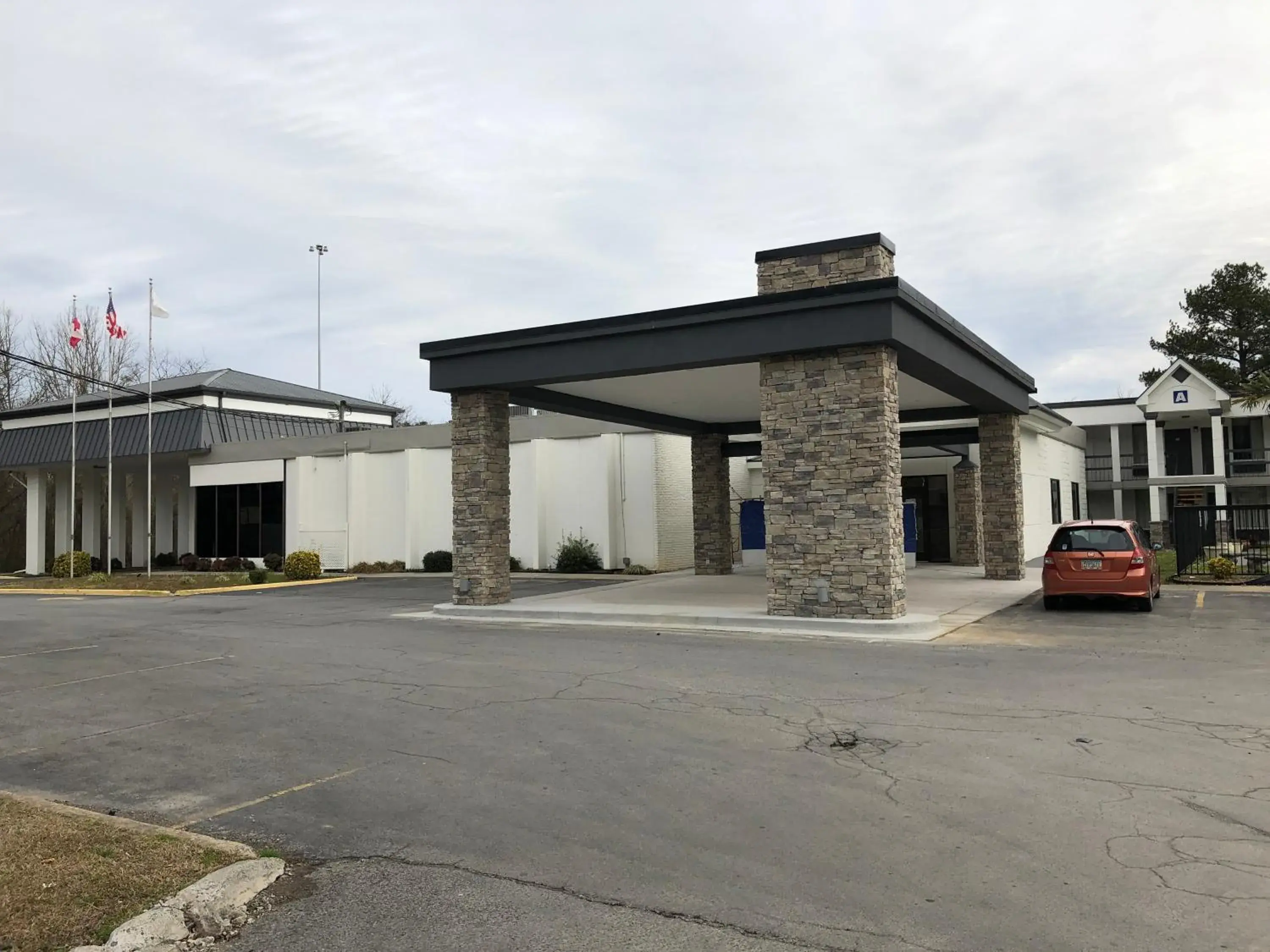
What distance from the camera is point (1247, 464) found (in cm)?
3669

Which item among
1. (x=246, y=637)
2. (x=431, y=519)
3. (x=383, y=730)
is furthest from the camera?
(x=431, y=519)

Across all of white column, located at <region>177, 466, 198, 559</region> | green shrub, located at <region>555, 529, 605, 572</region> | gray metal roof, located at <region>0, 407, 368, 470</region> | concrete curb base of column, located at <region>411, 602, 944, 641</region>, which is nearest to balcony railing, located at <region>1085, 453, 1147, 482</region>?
green shrub, located at <region>555, 529, 605, 572</region>

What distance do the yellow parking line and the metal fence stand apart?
18462mm

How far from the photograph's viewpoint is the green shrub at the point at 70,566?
32875mm

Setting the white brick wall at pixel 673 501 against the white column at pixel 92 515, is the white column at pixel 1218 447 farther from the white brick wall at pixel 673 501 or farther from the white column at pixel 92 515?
the white column at pixel 92 515

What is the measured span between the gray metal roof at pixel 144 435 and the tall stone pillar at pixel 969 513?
21182 mm

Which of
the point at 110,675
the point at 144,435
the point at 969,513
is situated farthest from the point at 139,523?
the point at 969,513

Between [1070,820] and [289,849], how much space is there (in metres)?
4.36

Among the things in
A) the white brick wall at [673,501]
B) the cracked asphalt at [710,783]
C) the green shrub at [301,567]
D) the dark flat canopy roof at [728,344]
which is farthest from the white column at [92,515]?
the cracked asphalt at [710,783]

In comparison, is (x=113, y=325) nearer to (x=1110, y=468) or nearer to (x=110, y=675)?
(x=110, y=675)

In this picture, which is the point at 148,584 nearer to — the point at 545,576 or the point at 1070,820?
the point at 545,576

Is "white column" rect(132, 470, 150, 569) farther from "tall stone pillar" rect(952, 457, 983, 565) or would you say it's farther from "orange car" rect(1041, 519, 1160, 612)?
"orange car" rect(1041, 519, 1160, 612)

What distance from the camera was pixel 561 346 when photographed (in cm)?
1616

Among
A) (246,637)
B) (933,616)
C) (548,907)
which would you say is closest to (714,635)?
(933,616)
